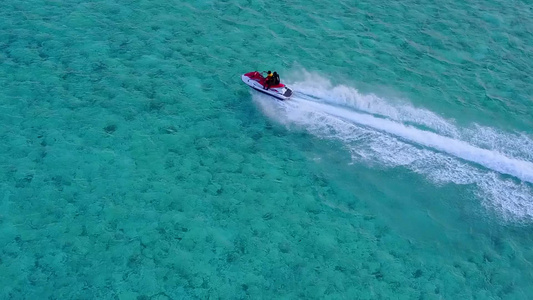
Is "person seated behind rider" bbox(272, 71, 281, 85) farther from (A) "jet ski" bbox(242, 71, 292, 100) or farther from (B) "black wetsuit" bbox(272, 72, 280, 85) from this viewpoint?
(A) "jet ski" bbox(242, 71, 292, 100)

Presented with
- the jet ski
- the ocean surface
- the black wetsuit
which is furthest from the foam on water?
the black wetsuit

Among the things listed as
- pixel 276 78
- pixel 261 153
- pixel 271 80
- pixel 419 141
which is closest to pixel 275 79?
pixel 276 78

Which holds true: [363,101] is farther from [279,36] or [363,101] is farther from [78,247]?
[78,247]

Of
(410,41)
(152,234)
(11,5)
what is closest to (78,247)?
(152,234)

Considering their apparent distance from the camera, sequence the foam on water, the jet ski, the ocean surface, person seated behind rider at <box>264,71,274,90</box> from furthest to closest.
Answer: the jet ski < person seated behind rider at <box>264,71,274,90</box> < the foam on water < the ocean surface

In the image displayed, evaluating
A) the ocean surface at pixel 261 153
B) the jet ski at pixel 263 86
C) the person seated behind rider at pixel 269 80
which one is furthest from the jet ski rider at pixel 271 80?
the ocean surface at pixel 261 153

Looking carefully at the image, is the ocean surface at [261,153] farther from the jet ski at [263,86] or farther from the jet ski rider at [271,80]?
the jet ski rider at [271,80]
